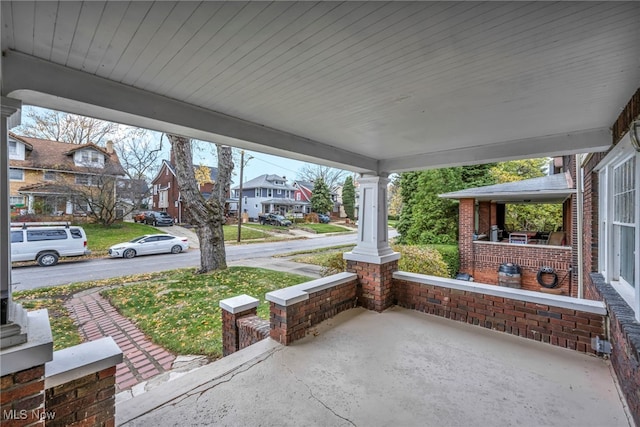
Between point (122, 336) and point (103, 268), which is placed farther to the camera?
point (103, 268)

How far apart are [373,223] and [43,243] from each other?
11.8 m

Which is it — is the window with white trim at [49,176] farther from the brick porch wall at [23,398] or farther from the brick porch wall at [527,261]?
the brick porch wall at [527,261]

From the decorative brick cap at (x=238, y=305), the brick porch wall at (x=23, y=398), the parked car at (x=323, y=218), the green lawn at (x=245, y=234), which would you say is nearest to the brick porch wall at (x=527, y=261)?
the decorative brick cap at (x=238, y=305)

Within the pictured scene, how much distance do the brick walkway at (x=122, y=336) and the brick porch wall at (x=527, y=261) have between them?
28.8ft

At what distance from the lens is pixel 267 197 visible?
31.0 m

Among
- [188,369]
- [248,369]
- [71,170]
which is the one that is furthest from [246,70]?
[71,170]

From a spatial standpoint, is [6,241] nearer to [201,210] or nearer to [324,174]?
[201,210]

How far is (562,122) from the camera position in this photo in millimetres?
2701

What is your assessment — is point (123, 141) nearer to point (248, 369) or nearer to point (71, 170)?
point (71, 170)

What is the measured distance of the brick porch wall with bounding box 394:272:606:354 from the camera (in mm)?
3029

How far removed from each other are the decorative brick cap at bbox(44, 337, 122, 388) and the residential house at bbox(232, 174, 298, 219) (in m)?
28.2

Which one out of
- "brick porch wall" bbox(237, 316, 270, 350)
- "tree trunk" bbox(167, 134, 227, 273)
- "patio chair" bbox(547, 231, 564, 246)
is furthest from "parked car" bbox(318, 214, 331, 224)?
"brick porch wall" bbox(237, 316, 270, 350)

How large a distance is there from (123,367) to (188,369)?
89cm

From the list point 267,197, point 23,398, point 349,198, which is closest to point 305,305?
A: point 23,398
